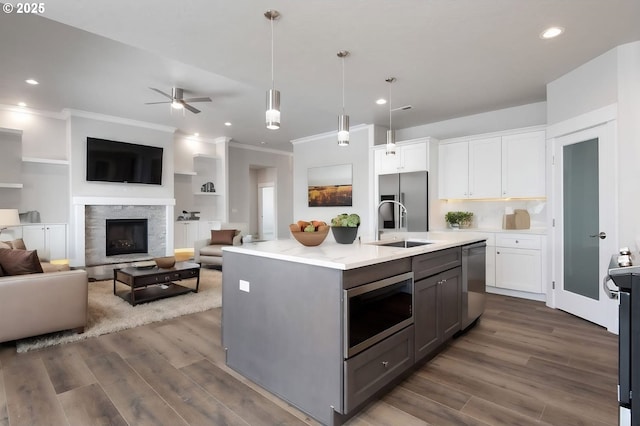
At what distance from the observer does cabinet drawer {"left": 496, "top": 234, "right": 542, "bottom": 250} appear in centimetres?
Answer: 431

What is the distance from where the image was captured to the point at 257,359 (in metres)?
2.22

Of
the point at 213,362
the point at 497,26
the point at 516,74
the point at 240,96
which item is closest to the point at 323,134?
the point at 240,96

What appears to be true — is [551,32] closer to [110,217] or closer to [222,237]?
[222,237]

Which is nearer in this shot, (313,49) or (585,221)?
(313,49)

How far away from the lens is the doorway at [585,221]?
10.8 ft

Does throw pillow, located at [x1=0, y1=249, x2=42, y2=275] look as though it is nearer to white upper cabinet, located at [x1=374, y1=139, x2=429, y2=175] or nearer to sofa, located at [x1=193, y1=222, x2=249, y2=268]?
sofa, located at [x1=193, y1=222, x2=249, y2=268]

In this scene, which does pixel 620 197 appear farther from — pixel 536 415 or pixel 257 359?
pixel 257 359

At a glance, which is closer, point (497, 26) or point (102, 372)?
point (102, 372)

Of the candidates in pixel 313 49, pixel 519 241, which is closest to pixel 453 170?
pixel 519 241

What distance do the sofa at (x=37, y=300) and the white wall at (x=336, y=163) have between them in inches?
158

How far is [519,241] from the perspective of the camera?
4.45 metres

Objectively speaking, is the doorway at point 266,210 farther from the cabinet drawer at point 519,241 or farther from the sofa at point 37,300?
the sofa at point 37,300

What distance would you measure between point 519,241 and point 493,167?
1.14m

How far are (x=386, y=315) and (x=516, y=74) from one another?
3413 millimetres
